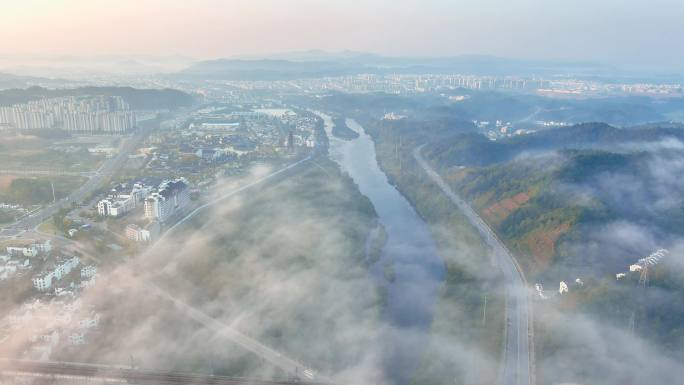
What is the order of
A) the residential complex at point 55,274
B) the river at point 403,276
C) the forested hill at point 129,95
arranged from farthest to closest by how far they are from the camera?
1. the forested hill at point 129,95
2. the residential complex at point 55,274
3. the river at point 403,276

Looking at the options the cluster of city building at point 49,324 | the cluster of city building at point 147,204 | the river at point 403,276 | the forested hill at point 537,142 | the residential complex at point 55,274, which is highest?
the forested hill at point 537,142

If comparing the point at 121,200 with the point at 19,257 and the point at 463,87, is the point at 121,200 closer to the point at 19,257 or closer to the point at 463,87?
the point at 19,257

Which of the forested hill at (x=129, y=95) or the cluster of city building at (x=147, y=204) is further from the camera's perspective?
the forested hill at (x=129, y=95)

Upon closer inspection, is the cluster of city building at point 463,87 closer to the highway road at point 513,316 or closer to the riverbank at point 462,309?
the riverbank at point 462,309

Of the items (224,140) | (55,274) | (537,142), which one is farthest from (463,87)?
(55,274)

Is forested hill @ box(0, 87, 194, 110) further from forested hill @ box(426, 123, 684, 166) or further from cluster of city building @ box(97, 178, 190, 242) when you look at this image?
forested hill @ box(426, 123, 684, 166)

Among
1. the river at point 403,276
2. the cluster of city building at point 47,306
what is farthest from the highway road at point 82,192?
the river at point 403,276

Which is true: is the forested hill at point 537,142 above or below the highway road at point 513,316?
above
